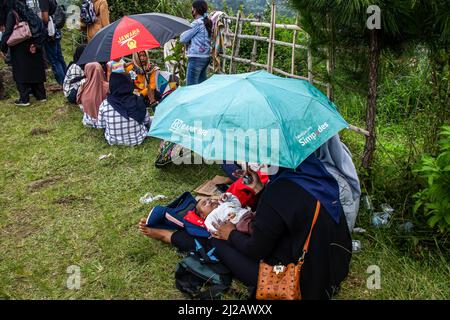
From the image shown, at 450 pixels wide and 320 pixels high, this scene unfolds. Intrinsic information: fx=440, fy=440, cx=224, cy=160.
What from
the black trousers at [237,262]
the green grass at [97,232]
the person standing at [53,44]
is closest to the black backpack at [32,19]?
the person standing at [53,44]

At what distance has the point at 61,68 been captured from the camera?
713 cm

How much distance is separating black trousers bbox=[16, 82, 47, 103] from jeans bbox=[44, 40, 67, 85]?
50 cm

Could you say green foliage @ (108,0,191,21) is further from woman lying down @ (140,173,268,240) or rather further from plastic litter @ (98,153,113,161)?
woman lying down @ (140,173,268,240)

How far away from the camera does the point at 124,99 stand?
513 cm

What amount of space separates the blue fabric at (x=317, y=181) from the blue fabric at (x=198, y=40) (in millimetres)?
3524

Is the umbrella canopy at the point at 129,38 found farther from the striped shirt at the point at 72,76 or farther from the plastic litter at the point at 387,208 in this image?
the plastic litter at the point at 387,208

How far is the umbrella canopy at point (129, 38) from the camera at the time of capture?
468 centimetres

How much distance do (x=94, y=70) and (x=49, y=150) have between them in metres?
1.29

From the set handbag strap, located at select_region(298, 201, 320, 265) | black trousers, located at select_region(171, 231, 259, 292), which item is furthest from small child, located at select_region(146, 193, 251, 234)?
handbag strap, located at select_region(298, 201, 320, 265)

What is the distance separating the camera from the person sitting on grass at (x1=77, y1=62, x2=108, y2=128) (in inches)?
223

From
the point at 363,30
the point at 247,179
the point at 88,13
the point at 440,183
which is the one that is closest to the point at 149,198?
the point at 247,179

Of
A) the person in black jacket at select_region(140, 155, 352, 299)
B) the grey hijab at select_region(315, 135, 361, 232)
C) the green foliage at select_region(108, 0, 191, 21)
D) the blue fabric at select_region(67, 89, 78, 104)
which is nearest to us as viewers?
the person in black jacket at select_region(140, 155, 352, 299)

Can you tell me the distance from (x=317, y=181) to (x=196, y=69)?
374 cm

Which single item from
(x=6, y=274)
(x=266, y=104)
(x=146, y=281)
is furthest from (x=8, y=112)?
(x=266, y=104)
